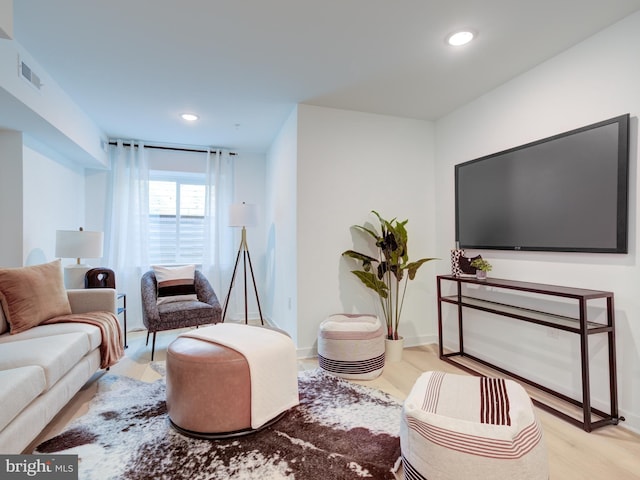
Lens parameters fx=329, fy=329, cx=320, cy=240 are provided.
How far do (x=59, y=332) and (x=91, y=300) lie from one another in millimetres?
615

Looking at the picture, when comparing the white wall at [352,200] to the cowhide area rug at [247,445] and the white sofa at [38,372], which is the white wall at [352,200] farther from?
the white sofa at [38,372]

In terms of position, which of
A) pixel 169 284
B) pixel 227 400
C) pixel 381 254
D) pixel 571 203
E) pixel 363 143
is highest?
pixel 363 143

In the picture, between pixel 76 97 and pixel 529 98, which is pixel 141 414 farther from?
pixel 529 98

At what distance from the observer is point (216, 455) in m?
1.69

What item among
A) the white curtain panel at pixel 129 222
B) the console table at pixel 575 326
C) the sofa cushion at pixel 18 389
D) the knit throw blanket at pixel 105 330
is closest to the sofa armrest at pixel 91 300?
the knit throw blanket at pixel 105 330

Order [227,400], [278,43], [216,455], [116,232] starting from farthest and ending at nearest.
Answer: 1. [116,232]
2. [278,43]
3. [227,400]
4. [216,455]

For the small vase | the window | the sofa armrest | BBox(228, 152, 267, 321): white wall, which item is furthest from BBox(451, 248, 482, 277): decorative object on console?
the window

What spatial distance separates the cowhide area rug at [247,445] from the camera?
1579 millimetres

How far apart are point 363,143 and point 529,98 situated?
1.46m

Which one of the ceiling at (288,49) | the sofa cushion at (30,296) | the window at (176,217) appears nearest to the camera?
the ceiling at (288,49)

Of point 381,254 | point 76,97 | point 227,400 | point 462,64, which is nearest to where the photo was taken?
point 227,400

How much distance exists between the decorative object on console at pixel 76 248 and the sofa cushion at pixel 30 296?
650mm

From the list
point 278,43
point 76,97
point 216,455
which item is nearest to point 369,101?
point 278,43

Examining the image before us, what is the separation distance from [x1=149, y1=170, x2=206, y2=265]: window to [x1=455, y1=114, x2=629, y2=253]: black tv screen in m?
3.51
